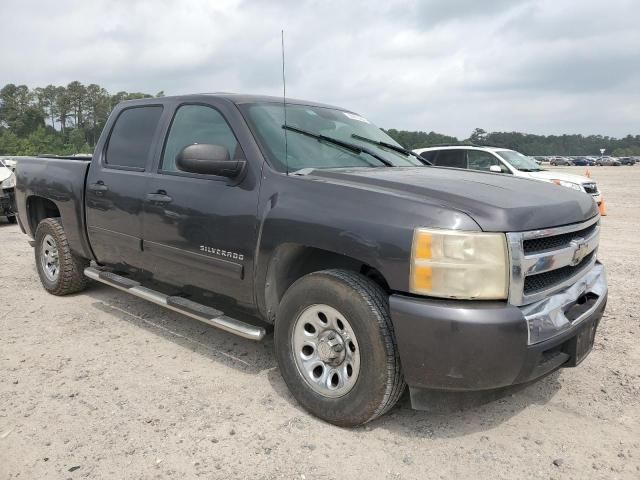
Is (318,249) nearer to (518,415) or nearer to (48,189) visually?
(518,415)

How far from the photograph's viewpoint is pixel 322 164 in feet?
11.0

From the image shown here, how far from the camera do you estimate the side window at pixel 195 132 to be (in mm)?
3529

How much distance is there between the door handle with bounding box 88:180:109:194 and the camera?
14.3 ft

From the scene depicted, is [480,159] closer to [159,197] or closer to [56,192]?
[56,192]

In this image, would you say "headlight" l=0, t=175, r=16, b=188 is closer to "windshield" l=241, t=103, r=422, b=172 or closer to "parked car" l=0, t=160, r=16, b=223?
"parked car" l=0, t=160, r=16, b=223

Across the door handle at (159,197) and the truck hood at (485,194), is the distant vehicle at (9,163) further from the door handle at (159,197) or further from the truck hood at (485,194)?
the truck hood at (485,194)

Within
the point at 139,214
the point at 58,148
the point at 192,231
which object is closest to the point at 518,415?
the point at 192,231

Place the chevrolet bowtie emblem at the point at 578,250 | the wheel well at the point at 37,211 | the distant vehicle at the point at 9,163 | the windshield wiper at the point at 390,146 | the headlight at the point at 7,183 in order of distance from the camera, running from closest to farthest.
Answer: the chevrolet bowtie emblem at the point at 578,250
the windshield wiper at the point at 390,146
the wheel well at the point at 37,211
the headlight at the point at 7,183
the distant vehicle at the point at 9,163

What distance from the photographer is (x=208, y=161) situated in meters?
3.14

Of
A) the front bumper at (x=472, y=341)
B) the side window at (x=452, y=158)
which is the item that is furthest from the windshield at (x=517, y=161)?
the front bumper at (x=472, y=341)

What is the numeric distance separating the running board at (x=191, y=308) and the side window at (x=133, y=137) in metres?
0.93

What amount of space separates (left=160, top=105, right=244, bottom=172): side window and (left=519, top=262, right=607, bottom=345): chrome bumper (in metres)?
2.01

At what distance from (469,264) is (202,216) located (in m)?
1.79

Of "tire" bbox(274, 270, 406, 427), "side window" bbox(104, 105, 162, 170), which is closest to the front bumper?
"tire" bbox(274, 270, 406, 427)
